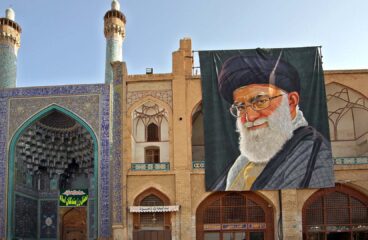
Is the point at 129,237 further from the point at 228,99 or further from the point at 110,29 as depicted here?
the point at 110,29

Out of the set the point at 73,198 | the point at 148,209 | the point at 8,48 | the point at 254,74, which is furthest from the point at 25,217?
the point at 254,74

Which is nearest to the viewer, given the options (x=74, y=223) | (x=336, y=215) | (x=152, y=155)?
(x=336, y=215)

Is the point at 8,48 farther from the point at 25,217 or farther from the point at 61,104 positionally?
the point at 25,217

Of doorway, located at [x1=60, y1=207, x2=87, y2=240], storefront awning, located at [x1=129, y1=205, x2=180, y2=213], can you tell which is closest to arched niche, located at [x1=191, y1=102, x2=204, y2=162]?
storefront awning, located at [x1=129, y1=205, x2=180, y2=213]

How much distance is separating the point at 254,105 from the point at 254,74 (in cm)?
108

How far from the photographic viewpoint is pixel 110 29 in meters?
24.2

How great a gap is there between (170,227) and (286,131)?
16.4 feet

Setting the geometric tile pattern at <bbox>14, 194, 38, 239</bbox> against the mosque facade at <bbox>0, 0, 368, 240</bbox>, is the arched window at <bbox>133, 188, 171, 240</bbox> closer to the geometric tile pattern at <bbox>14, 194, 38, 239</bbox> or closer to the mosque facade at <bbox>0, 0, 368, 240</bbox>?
the mosque facade at <bbox>0, 0, 368, 240</bbox>

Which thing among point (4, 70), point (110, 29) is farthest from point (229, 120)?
point (4, 70)

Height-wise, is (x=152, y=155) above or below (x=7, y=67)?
below

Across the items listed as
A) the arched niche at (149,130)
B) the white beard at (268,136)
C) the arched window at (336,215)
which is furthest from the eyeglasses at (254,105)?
the arched window at (336,215)

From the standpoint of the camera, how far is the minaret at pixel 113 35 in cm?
2372

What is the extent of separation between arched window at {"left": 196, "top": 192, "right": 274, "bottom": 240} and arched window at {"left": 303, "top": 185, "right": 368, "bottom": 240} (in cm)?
132

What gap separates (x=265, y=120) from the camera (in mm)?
17453
